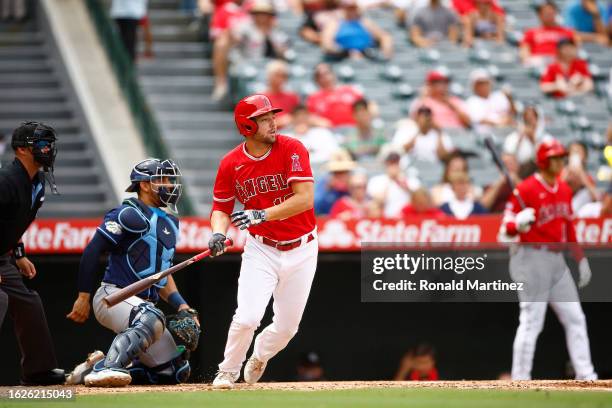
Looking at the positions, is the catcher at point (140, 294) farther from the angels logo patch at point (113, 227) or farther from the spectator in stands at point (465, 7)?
the spectator in stands at point (465, 7)

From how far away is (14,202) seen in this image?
805 centimetres

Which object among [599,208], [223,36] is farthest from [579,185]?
[223,36]

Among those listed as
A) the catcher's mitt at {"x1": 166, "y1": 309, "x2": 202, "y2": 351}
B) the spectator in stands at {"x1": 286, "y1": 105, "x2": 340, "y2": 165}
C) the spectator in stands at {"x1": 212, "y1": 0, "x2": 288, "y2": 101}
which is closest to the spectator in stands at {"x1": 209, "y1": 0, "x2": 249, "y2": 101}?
the spectator in stands at {"x1": 212, "y1": 0, "x2": 288, "y2": 101}

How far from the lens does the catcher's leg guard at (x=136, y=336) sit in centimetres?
819

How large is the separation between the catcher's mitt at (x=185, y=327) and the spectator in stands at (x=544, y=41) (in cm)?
841

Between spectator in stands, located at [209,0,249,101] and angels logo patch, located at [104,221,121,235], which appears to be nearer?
angels logo patch, located at [104,221,121,235]

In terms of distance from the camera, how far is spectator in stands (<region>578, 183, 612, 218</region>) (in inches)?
482

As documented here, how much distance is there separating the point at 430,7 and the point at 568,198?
584 centimetres

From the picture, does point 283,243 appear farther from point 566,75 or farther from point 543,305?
point 566,75

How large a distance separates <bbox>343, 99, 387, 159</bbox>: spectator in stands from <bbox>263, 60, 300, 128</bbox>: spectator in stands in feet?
2.12

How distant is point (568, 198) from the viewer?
10.5 metres

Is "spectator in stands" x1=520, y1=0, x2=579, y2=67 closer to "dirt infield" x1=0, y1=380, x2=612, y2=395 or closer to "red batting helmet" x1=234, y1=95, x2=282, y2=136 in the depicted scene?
"dirt infield" x1=0, y1=380, x2=612, y2=395

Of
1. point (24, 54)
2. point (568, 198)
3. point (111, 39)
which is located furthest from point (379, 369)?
point (24, 54)

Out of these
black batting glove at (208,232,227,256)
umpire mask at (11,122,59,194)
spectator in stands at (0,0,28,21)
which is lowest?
black batting glove at (208,232,227,256)
